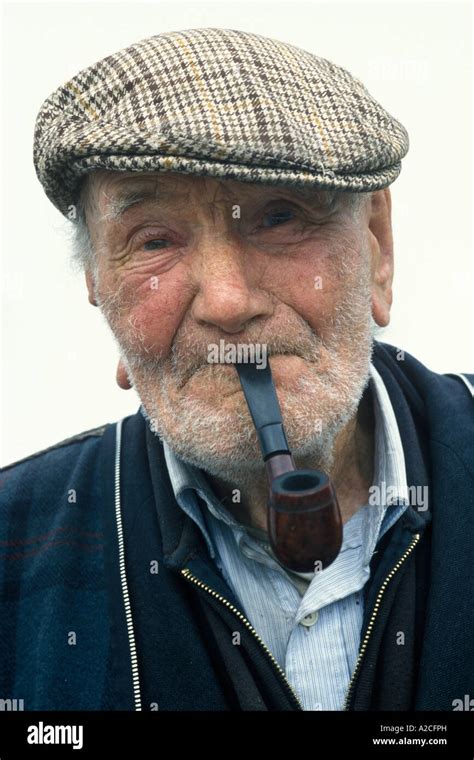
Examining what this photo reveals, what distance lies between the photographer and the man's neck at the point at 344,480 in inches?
75.7

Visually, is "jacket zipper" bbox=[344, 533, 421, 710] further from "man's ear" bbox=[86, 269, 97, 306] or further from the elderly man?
"man's ear" bbox=[86, 269, 97, 306]

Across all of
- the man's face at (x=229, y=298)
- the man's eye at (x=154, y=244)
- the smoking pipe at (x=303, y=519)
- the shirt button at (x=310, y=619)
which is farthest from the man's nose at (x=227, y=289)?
the shirt button at (x=310, y=619)

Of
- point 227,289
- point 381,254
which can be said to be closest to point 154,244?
point 227,289

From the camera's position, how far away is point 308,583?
73.1 inches

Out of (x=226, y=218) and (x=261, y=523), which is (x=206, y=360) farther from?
(x=261, y=523)

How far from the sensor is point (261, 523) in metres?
1.93

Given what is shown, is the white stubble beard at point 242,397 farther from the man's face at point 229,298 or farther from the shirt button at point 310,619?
the shirt button at point 310,619

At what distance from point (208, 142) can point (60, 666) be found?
106cm

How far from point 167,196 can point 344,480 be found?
2.52ft

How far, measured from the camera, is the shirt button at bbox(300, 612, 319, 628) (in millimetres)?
1768

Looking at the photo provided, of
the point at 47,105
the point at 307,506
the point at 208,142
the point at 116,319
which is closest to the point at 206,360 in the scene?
the point at 116,319

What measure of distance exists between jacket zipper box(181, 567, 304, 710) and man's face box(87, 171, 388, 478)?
0.73 ft

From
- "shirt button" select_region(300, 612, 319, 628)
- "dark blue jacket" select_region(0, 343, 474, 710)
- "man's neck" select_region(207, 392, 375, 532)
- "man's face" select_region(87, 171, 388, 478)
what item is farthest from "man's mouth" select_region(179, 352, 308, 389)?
"shirt button" select_region(300, 612, 319, 628)

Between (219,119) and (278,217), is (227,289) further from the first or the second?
(219,119)
